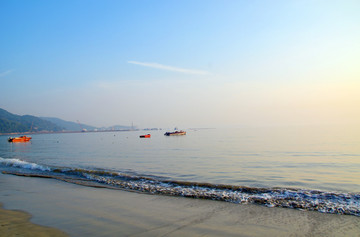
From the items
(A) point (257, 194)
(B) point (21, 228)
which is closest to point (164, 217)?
(B) point (21, 228)

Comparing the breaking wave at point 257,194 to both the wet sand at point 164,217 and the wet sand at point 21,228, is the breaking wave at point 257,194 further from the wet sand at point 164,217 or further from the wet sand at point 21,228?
the wet sand at point 21,228

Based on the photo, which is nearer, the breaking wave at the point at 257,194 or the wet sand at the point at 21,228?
the wet sand at the point at 21,228

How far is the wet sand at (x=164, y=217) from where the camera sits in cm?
635

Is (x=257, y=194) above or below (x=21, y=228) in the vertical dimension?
below

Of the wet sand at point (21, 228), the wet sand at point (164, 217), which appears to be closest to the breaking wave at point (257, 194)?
the wet sand at point (164, 217)

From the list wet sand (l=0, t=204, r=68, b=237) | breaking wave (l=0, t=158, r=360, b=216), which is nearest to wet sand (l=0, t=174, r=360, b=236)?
wet sand (l=0, t=204, r=68, b=237)

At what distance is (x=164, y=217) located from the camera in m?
7.48

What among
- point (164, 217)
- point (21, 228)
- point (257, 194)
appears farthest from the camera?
point (257, 194)

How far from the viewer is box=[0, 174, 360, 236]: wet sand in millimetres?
6352

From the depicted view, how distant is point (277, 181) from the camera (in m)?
14.1

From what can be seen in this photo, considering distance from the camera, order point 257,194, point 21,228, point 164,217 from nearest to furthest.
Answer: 1. point 21,228
2. point 164,217
3. point 257,194

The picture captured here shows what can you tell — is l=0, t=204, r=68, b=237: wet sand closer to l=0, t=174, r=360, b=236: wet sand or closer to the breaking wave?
l=0, t=174, r=360, b=236: wet sand

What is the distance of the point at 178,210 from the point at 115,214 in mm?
2173

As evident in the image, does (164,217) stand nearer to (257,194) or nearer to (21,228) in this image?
(21,228)
